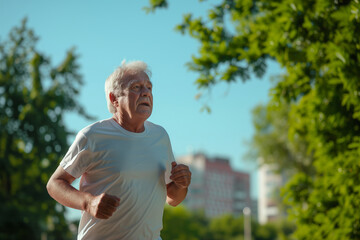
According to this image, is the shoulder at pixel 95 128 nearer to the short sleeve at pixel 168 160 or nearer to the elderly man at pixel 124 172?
the elderly man at pixel 124 172

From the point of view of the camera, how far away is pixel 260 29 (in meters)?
8.78

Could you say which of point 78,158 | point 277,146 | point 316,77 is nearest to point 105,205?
point 78,158

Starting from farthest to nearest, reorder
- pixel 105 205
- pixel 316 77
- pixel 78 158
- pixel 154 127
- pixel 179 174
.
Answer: pixel 316 77 < pixel 154 127 < pixel 179 174 < pixel 78 158 < pixel 105 205

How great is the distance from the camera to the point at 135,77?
263cm

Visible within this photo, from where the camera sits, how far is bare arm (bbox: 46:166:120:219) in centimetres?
219

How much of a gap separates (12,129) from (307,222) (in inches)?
758

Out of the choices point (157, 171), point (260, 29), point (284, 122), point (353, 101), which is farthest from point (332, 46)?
point (284, 122)

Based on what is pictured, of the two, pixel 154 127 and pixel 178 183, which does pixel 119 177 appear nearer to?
pixel 178 183

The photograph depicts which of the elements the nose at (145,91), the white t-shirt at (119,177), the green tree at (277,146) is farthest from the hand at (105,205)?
the green tree at (277,146)

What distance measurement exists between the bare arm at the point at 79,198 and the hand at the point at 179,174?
43 cm

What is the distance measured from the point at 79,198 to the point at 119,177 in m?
0.23

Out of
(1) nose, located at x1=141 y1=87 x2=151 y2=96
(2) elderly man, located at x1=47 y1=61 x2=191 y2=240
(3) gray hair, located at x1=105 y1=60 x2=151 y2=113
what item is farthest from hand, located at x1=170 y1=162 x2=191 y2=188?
(3) gray hair, located at x1=105 y1=60 x2=151 y2=113

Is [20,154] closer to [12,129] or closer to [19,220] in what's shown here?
[12,129]

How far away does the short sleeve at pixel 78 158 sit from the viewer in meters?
2.43
